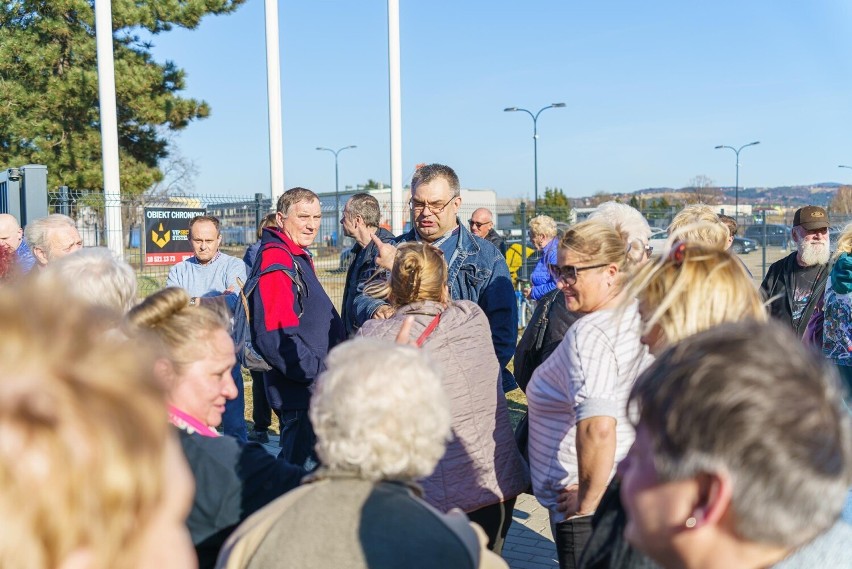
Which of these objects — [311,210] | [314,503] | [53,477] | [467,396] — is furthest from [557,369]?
[311,210]

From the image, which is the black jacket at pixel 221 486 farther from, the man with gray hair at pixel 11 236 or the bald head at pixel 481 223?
the bald head at pixel 481 223

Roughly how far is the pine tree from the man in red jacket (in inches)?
680

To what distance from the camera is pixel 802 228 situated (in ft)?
19.4

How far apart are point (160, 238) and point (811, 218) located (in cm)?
794

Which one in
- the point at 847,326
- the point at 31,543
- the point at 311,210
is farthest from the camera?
the point at 311,210

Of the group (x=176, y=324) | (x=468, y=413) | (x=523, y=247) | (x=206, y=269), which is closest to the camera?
(x=176, y=324)

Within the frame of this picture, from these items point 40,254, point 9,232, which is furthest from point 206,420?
point 9,232

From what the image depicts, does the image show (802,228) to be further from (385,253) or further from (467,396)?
(467,396)

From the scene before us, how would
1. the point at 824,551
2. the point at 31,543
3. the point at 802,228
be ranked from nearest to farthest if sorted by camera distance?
1. the point at 31,543
2. the point at 824,551
3. the point at 802,228

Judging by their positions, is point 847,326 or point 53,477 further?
point 847,326

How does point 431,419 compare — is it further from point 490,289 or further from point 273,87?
point 273,87

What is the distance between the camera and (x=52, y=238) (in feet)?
16.1

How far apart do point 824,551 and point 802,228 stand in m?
5.05

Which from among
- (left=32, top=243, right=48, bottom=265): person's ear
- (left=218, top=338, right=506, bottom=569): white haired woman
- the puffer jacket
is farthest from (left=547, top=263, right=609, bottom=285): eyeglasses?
(left=32, top=243, right=48, bottom=265): person's ear
